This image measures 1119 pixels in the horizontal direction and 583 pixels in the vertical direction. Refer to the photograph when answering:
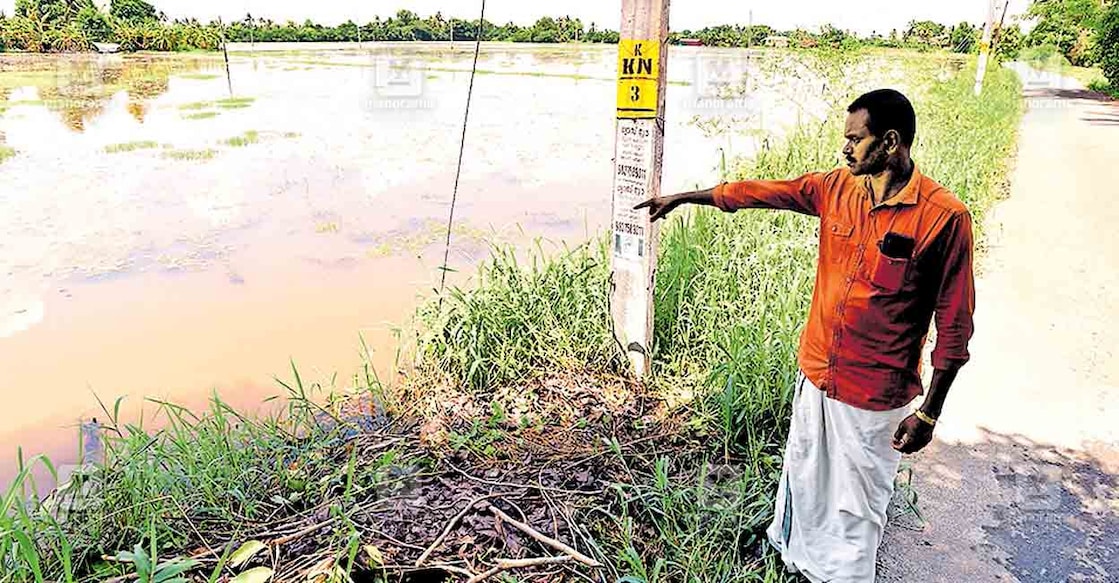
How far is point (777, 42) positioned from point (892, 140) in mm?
6792

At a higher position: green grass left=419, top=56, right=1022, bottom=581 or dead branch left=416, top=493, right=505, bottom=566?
green grass left=419, top=56, right=1022, bottom=581

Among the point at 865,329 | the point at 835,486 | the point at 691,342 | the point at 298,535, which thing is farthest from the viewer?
the point at 691,342

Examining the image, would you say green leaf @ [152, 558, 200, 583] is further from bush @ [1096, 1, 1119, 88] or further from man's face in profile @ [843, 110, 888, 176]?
bush @ [1096, 1, 1119, 88]

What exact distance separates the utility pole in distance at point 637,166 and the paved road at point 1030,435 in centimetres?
117

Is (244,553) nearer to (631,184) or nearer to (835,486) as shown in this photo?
(835,486)

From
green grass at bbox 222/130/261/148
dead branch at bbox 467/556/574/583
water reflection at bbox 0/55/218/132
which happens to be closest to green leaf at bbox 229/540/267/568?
dead branch at bbox 467/556/574/583

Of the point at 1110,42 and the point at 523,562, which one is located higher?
the point at 1110,42

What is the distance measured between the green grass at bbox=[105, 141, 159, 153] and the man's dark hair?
10231 millimetres

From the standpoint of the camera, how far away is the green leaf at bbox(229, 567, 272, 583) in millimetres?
1933

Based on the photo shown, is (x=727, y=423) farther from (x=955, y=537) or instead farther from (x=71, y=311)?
(x=71, y=311)

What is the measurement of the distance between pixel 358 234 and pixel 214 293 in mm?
1583

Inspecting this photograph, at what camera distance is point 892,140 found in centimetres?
162

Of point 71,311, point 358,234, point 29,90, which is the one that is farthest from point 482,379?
point 29,90

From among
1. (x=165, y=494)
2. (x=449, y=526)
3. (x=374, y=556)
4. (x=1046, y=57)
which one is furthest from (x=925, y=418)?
(x=1046, y=57)
